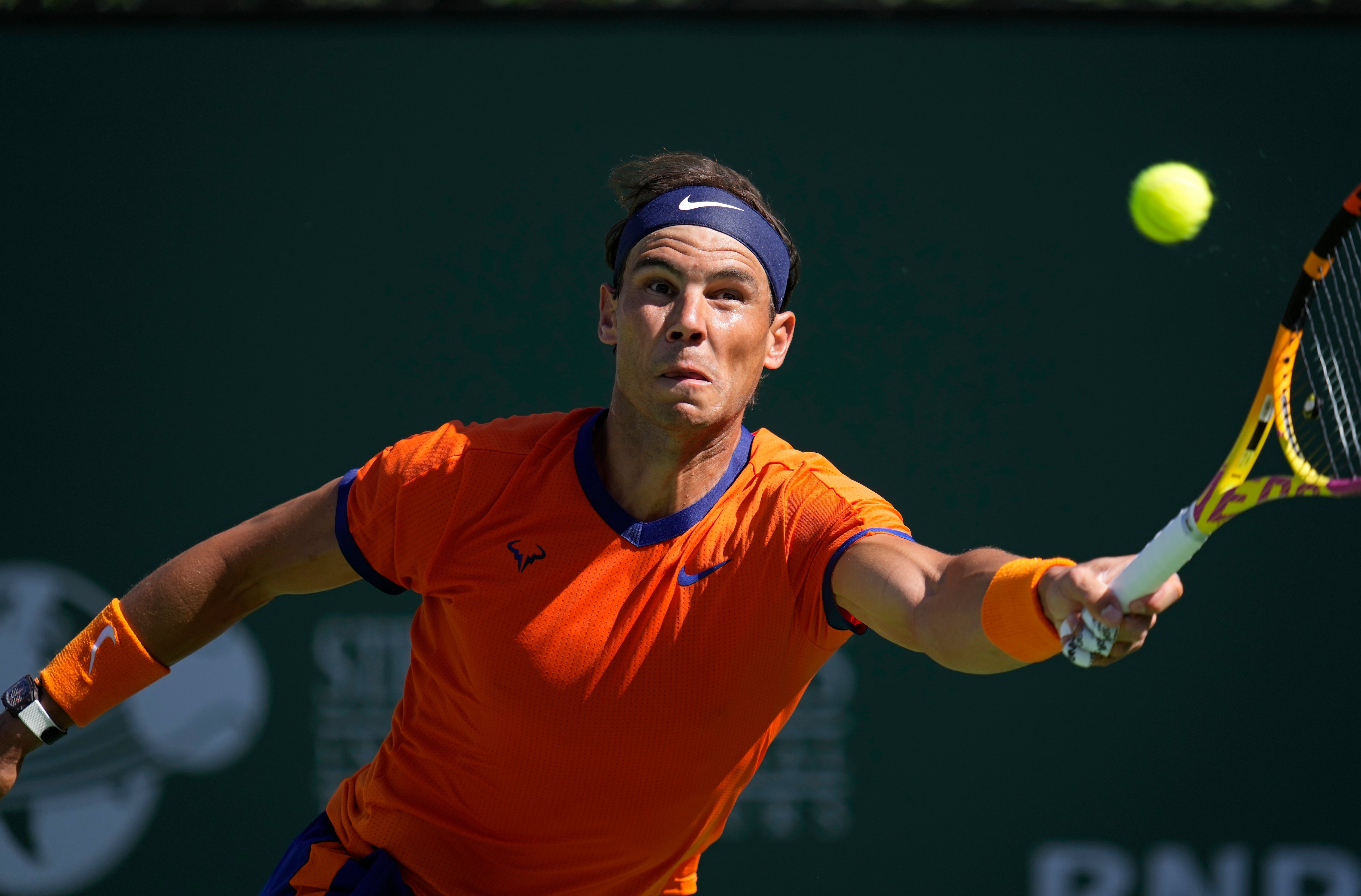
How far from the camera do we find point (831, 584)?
1.81 meters

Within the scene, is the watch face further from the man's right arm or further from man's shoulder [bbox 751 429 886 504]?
man's shoulder [bbox 751 429 886 504]

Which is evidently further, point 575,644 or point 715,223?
point 715,223

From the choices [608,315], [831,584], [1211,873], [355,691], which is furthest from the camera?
[355,691]

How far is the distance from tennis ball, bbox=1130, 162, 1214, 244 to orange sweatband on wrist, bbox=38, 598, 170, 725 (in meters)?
2.63

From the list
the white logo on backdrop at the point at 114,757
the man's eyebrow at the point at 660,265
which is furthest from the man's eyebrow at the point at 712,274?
the white logo on backdrop at the point at 114,757

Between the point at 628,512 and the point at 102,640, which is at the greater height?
the point at 628,512

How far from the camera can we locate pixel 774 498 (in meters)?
1.97

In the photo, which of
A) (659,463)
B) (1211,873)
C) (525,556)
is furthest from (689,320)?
(1211,873)

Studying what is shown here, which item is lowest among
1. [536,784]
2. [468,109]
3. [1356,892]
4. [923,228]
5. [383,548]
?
[1356,892]

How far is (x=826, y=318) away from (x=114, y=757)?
8.12 feet

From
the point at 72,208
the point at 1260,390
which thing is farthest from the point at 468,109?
the point at 1260,390

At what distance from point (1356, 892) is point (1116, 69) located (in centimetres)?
243

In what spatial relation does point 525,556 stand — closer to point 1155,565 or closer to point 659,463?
point 659,463

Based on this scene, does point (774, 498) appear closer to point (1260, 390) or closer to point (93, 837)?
point (1260, 390)
